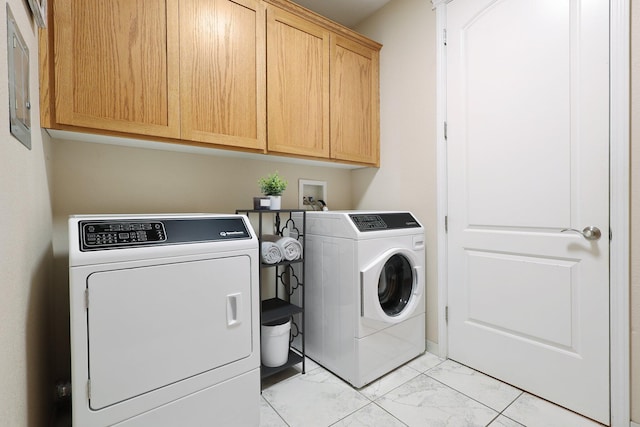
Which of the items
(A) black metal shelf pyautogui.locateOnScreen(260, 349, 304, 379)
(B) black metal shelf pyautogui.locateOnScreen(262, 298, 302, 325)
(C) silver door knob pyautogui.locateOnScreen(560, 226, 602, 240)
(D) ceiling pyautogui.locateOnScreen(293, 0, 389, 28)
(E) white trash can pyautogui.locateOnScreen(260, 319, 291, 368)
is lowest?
(A) black metal shelf pyautogui.locateOnScreen(260, 349, 304, 379)

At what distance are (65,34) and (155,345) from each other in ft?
4.40

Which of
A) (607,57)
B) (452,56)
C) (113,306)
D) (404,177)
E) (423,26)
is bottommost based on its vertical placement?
(113,306)

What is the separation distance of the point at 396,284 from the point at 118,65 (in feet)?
6.55

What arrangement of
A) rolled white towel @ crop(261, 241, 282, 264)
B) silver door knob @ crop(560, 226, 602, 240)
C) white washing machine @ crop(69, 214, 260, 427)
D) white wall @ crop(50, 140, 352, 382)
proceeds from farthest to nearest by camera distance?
Result: rolled white towel @ crop(261, 241, 282, 264) → white wall @ crop(50, 140, 352, 382) → silver door knob @ crop(560, 226, 602, 240) → white washing machine @ crop(69, 214, 260, 427)

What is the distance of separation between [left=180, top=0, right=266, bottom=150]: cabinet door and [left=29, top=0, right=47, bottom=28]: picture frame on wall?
515 millimetres

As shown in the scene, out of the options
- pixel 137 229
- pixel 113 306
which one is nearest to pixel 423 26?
pixel 137 229

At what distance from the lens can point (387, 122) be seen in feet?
7.87

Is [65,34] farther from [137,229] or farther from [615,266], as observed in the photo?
[615,266]

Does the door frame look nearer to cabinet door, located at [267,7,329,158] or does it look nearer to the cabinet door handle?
cabinet door, located at [267,7,329,158]

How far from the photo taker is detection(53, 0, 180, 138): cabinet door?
1.24 meters

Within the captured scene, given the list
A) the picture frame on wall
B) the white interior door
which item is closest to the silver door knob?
the white interior door

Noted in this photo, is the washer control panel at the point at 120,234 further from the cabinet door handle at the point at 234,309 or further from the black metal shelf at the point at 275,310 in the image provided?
the black metal shelf at the point at 275,310

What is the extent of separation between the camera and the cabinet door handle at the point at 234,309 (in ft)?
4.25

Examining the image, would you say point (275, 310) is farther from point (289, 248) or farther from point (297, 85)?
point (297, 85)
